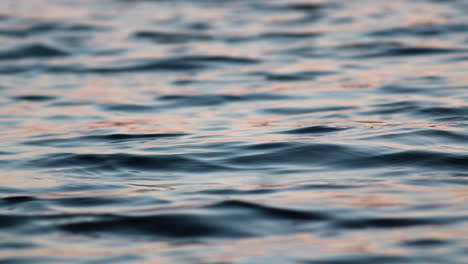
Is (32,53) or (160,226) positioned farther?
(32,53)

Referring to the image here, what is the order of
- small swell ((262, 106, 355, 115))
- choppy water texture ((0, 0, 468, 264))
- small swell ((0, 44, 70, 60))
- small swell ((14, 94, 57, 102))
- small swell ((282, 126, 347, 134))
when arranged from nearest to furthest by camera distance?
choppy water texture ((0, 0, 468, 264))
small swell ((282, 126, 347, 134))
small swell ((262, 106, 355, 115))
small swell ((14, 94, 57, 102))
small swell ((0, 44, 70, 60))

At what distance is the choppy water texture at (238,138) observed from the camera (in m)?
3.32

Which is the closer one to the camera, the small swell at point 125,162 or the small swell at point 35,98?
the small swell at point 125,162

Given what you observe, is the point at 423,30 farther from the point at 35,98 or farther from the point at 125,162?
the point at 125,162

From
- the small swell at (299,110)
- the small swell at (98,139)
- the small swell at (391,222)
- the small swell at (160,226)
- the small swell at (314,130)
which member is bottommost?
the small swell at (391,222)

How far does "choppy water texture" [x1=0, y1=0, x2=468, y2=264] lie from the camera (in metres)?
3.32

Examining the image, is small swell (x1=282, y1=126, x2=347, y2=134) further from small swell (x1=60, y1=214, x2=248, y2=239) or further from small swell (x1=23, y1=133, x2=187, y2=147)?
small swell (x1=60, y1=214, x2=248, y2=239)

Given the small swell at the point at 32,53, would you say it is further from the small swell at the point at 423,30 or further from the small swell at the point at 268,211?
the small swell at the point at 268,211

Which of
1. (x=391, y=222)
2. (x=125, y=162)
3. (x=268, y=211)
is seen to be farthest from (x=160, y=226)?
(x=125, y=162)

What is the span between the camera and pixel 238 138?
17.2 ft

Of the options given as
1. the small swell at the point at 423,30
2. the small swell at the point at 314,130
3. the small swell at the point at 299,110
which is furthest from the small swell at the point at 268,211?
the small swell at the point at 423,30

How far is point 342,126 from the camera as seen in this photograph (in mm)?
5418

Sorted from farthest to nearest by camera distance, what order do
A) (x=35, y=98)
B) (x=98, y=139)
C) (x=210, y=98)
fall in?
(x=35, y=98), (x=210, y=98), (x=98, y=139)

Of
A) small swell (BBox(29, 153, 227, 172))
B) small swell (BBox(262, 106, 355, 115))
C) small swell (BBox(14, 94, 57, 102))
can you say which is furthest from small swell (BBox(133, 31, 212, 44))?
small swell (BBox(29, 153, 227, 172))
